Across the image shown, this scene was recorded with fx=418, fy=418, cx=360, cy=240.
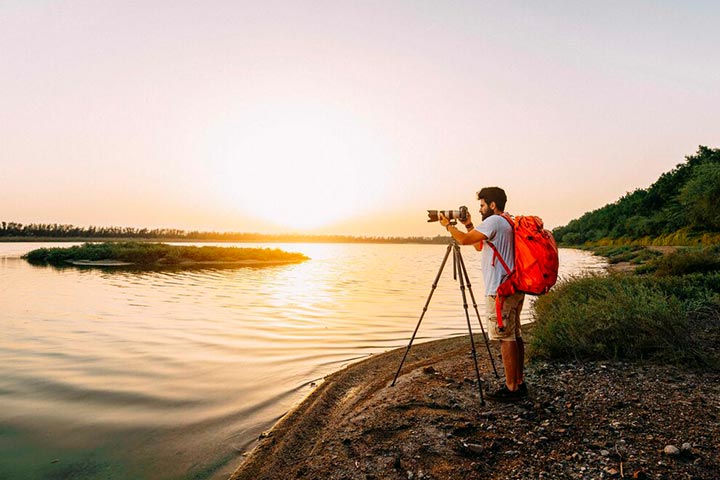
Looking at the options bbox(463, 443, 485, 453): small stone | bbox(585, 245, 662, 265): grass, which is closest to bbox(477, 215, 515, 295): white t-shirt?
bbox(463, 443, 485, 453): small stone

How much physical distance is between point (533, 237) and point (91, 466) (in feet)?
18.7

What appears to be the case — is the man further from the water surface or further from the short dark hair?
the water surface

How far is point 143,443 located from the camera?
205 inches

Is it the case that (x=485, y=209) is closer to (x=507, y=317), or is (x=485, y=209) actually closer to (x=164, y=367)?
(x=507, y=317)

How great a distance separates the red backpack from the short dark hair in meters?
0.45

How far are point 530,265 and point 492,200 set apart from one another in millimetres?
994

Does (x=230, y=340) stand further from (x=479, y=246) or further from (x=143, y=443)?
(x=479, y=246)

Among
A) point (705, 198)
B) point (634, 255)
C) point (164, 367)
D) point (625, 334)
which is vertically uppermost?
point (705, 198)

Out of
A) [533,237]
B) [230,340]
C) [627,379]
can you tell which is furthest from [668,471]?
[230,340]

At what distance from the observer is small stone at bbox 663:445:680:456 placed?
3.83m

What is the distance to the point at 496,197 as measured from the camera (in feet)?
18.0

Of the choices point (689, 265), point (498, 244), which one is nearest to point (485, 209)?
point (498, 244)

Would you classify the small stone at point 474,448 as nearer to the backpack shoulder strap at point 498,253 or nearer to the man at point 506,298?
the man at point 506,298

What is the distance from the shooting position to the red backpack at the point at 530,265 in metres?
4.99
